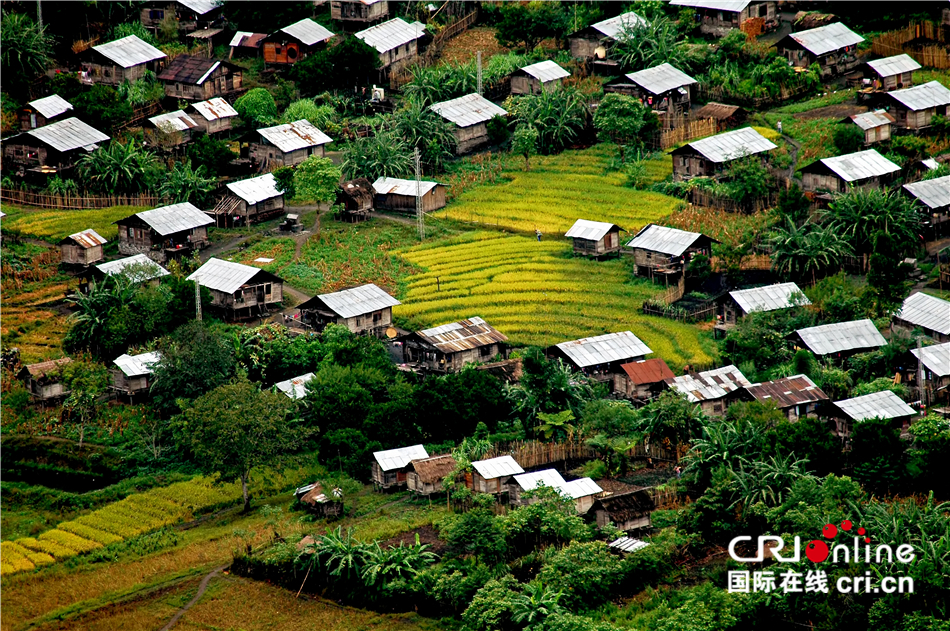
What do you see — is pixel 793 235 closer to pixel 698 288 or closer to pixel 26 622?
pixel 698 288

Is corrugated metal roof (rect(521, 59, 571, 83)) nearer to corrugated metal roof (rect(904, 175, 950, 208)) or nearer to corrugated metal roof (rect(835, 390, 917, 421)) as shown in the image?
corrugated metal roof (rect(904, 175, 950, 208))

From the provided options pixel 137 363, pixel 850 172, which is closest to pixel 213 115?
pixel 137 363

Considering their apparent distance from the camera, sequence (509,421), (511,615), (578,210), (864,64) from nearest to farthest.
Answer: (511,615) < (509,421) < (578,210) < (864,64)

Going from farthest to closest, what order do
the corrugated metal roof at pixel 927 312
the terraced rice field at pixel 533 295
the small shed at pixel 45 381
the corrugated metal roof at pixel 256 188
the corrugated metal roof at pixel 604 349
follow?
the corrugated metal roof at pixel 256 188, the terraced rice field at pixel 533 295, the small shed at pixel 45 381, the corrugated metal roof at pixel 604 349, the corrugated metal roof at pixel 927 312

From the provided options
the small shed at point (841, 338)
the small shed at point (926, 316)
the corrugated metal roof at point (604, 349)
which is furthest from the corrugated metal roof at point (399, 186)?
the small shed at point (926, 316)

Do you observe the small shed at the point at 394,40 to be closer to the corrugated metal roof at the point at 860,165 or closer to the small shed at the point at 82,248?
the small shed at the point at 82,248

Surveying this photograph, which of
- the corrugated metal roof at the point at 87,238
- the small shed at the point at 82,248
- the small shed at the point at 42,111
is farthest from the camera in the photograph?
the small shed at the point at 42,111

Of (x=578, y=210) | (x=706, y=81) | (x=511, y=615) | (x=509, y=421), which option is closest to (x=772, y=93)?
(x=706, y=81)

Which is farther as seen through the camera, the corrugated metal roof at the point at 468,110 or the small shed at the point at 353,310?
the corrugated metal roof at the point at 468,110
